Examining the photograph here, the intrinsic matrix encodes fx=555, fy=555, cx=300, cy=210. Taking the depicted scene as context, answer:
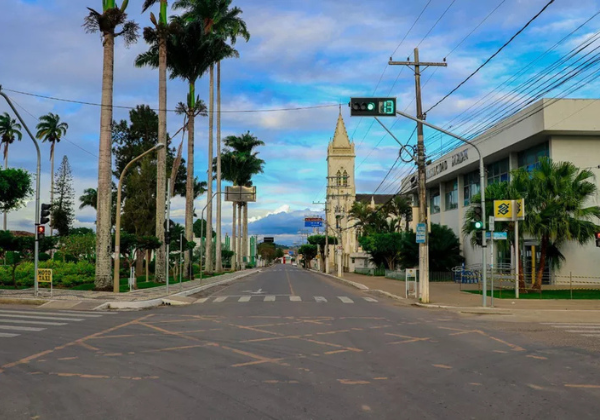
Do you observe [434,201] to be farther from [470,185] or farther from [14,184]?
[14,184]

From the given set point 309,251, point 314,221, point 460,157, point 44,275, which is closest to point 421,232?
point 44,275

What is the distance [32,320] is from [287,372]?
1022 centimetres

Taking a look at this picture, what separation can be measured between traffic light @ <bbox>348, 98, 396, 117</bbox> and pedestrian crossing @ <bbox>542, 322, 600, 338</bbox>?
27.8 feet

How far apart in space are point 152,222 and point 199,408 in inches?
1922

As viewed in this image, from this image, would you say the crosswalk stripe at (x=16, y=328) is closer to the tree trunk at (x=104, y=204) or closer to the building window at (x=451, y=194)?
the tree trunk at (x=104, y=204)

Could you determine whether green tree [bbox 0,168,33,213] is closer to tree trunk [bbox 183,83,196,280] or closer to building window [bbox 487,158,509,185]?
tree trunk [bbox 183,83,196,280]

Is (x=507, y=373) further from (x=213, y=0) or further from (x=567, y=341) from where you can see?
(x=213, y=0)

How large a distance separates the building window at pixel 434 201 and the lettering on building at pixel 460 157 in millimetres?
9566

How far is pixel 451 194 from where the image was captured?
57062 mm

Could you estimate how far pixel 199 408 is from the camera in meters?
6.88

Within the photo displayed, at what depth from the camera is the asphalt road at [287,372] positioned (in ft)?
22.7

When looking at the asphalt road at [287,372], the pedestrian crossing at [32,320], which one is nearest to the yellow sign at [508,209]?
the asphalt road at [287,372]

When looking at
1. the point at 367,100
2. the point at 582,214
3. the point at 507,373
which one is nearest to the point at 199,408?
the point at 507,373

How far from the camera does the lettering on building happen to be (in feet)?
159
